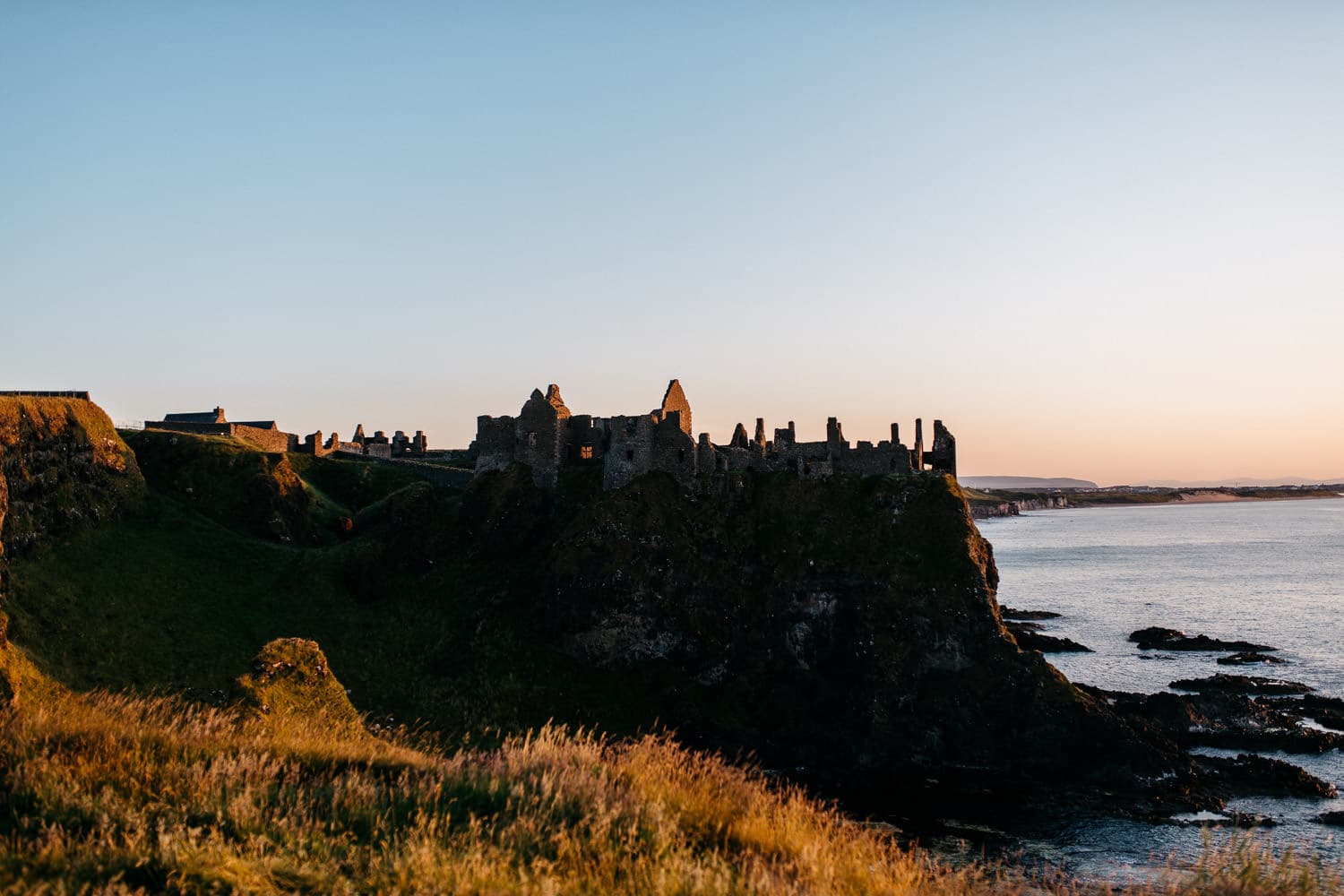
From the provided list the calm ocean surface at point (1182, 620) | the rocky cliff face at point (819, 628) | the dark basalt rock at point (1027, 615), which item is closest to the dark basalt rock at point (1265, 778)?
the calm ocean surface at point (1182, 620)

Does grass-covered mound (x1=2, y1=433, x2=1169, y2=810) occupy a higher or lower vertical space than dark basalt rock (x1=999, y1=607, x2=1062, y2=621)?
higher

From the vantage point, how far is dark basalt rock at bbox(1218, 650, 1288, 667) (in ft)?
247

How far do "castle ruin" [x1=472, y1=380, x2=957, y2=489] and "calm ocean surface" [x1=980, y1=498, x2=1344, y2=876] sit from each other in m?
26.8

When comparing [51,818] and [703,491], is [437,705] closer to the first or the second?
[703,491]

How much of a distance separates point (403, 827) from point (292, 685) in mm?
16586

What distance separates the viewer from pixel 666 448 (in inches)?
2484

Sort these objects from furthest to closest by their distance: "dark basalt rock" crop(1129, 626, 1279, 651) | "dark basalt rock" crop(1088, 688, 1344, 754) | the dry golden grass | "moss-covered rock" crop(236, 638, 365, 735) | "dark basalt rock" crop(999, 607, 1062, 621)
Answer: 1. "dark basalt rock" crop(999, 607, 1062, 621)
2. "dark basalt rock" crop(1129, 626, 1279, 651)
3. "dark basalt rock" crop(1088, 688, 1344, 754)
4. "moss-covered rock" crop(236, 638, 365, 735)
5. the dry golden grass

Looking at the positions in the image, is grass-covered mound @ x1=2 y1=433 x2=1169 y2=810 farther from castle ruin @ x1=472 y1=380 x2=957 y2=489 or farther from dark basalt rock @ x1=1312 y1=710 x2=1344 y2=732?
dark basalt rock @ x1=1312 y1=710 x2=1344 y2=732

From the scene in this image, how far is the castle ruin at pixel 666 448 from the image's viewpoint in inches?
2470

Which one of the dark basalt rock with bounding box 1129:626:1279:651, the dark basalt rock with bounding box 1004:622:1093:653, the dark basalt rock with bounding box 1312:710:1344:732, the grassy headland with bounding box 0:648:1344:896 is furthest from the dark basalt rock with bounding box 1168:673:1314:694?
the grassy headland with bounding box 0:648:1344:896

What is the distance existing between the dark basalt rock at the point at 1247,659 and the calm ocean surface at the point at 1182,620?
96cm

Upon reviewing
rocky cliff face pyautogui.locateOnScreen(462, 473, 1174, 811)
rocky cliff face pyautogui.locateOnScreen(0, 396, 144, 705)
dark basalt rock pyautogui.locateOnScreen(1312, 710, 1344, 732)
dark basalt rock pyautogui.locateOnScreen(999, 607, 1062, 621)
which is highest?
rocky cliff face pyautogui.locateOnScreen(0, 396, 144, 705)

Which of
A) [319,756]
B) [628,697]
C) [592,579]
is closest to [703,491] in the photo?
[592,579]

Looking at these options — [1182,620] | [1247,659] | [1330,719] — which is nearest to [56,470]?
[1330,719]
